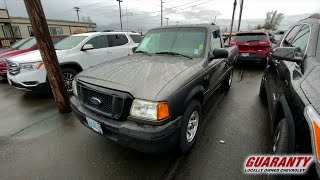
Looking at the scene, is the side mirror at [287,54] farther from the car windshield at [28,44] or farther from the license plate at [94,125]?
the car windshield at [28,44]

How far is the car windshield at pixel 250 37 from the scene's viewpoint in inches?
284

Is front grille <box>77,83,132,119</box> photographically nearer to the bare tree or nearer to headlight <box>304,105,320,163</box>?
headlight <box>304,105,320,163</box>

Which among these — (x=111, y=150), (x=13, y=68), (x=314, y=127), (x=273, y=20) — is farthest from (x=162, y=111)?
(x=273, y=20)

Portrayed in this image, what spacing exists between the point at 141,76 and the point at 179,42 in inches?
54.7

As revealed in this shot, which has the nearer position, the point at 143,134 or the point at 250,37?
the point at 143,134

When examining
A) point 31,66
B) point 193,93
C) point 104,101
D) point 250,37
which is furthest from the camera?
point 250,37

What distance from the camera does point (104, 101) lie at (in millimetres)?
2078

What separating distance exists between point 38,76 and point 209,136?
14.4ft

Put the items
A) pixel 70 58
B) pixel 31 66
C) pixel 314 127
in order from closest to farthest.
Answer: pixel 314 127, pixel 31 66, pixel 70 58

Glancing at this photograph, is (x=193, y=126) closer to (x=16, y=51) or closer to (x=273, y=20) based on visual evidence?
(x=16, y=51)

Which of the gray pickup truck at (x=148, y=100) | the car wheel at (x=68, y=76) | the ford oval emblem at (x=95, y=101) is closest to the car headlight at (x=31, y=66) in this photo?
the car wheel at (x=68, y=76)

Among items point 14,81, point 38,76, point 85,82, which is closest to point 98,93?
point 85,82

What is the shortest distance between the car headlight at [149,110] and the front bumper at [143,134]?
0.33 feet

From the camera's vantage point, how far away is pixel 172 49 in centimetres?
316
